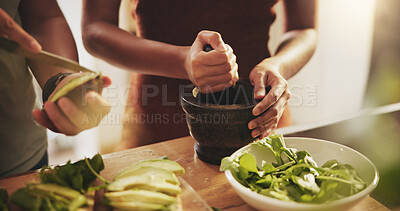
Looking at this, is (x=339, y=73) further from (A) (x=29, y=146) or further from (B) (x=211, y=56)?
(A) (x=29, y=146)

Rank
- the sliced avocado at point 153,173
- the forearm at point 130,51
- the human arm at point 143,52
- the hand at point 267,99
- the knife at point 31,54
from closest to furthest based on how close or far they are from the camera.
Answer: the knife at point 31,54
the sliced avocado at point 153,173
the hand at point 267,99
the human arm at point 143,52
the forearm at point 130,51

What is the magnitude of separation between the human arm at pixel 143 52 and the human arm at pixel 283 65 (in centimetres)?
12

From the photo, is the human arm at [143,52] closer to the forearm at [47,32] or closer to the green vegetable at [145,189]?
the forearm at [47,32]

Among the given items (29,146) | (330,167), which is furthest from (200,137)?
(29,146)

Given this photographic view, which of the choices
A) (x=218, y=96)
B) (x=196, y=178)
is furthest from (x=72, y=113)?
(x=218, y=96)

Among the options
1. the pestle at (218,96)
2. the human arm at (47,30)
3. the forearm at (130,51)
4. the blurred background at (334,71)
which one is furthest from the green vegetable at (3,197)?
the blurred background at (334,71)

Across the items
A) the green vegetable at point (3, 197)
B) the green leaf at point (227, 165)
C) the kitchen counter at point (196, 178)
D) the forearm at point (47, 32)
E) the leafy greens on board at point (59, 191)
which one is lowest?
the kitchen counter at point (196, 178)

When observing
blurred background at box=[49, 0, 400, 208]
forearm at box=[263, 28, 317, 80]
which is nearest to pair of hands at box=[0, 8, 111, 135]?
forearm at box=[263, 28, 317, 80]

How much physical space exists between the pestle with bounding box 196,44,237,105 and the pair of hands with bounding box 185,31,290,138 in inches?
0.6

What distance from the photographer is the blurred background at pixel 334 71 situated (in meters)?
2.79

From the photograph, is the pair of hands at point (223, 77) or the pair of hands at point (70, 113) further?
the pair of hands at point (223, 77)

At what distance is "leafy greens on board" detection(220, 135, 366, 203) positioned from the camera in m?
0.82

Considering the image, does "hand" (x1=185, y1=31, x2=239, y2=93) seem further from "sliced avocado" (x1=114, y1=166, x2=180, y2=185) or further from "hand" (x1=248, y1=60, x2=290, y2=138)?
"sliced avocado" (x1=114, y1=166, x2=180, y2=185)

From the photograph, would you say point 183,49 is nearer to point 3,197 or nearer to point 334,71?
point 3,197
